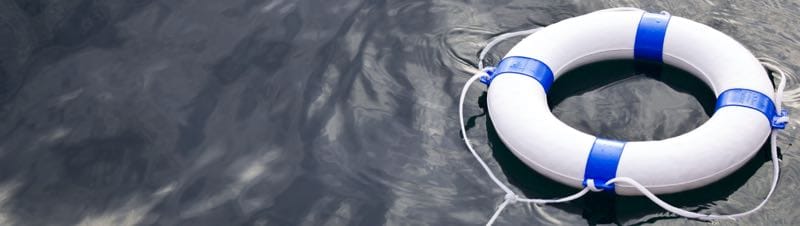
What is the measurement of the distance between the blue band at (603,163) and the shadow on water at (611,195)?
8 cm

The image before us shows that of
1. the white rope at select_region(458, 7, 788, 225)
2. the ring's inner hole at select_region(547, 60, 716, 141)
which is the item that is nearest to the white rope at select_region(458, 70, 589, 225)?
the white rope at select_region(458, 7, 788, 225)

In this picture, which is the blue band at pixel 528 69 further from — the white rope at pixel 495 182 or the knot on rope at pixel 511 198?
the knot on rope at pixel 511 198

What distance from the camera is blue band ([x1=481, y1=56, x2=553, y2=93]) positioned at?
3.05 m

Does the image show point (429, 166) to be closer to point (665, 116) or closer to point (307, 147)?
point (307, 147)

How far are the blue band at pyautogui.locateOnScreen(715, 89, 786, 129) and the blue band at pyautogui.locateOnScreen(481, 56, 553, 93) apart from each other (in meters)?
0.49

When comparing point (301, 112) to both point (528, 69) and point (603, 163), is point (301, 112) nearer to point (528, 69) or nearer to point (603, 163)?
point (528, 69)

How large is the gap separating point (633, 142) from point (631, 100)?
397 mm

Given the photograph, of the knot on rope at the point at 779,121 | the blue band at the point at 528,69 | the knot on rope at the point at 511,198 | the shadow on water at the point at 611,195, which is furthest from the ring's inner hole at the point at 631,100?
the knot on rope at the point at 511,198

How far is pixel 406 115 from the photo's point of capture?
3.18m

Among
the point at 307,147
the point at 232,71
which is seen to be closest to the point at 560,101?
the point at 307,147

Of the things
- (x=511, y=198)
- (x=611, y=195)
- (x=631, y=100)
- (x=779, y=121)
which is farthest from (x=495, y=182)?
(x=779, y=121)

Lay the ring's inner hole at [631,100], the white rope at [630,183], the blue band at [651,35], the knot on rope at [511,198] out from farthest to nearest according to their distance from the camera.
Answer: the blue band at [651,35] → the ring's inner hole at [631,100] → the knot on rope at [511,198] → the white rope at [630,183]

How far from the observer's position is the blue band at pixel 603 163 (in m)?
2.74

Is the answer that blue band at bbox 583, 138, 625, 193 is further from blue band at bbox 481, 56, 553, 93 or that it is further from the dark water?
blue band at bbox 481, 56, 553, 93
